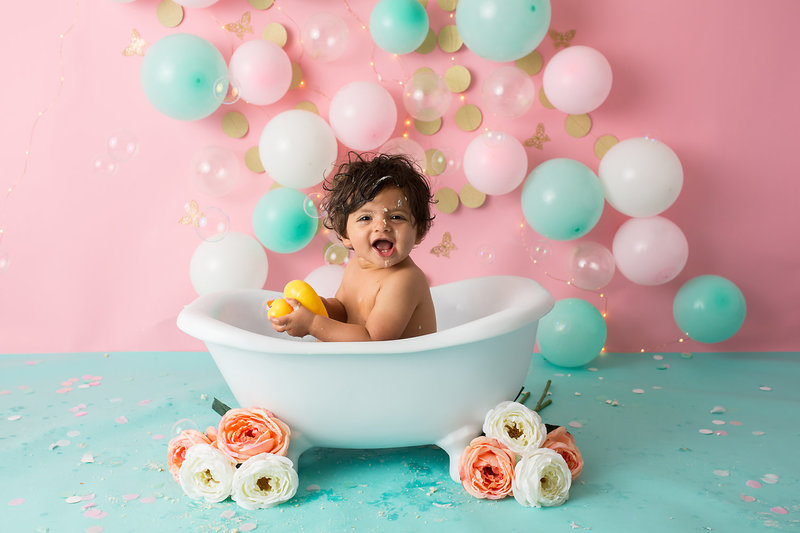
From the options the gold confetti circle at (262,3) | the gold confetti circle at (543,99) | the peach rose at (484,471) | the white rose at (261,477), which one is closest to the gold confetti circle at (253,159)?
the gold confetti circle at (262,3)

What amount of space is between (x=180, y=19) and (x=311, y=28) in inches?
24.9

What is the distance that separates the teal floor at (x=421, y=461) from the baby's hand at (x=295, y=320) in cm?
35

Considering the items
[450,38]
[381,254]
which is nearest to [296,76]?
[450,38]

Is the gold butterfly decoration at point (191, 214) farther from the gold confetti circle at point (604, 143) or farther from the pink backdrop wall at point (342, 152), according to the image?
the gold confetti circle at point (604, 143)

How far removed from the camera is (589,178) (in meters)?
2.62

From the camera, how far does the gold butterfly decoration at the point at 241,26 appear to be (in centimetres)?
289

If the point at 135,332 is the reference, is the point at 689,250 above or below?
above

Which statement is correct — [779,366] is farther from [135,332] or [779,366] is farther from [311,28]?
[135,332]

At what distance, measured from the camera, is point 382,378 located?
179cm

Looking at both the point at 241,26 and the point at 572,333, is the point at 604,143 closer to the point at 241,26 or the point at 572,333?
the point at 572,333

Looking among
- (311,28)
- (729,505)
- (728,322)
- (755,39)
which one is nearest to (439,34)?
(311,28)

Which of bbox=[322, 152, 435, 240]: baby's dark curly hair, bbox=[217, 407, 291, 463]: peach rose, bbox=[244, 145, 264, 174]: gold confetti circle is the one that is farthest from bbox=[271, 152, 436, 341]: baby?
bbox=[244, 145, 264, 174]: gold confetti circle

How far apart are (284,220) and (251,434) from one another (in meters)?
1.01

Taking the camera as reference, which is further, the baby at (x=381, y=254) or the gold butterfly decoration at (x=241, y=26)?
the gold butterfly decoration at (x=241, y=26)
